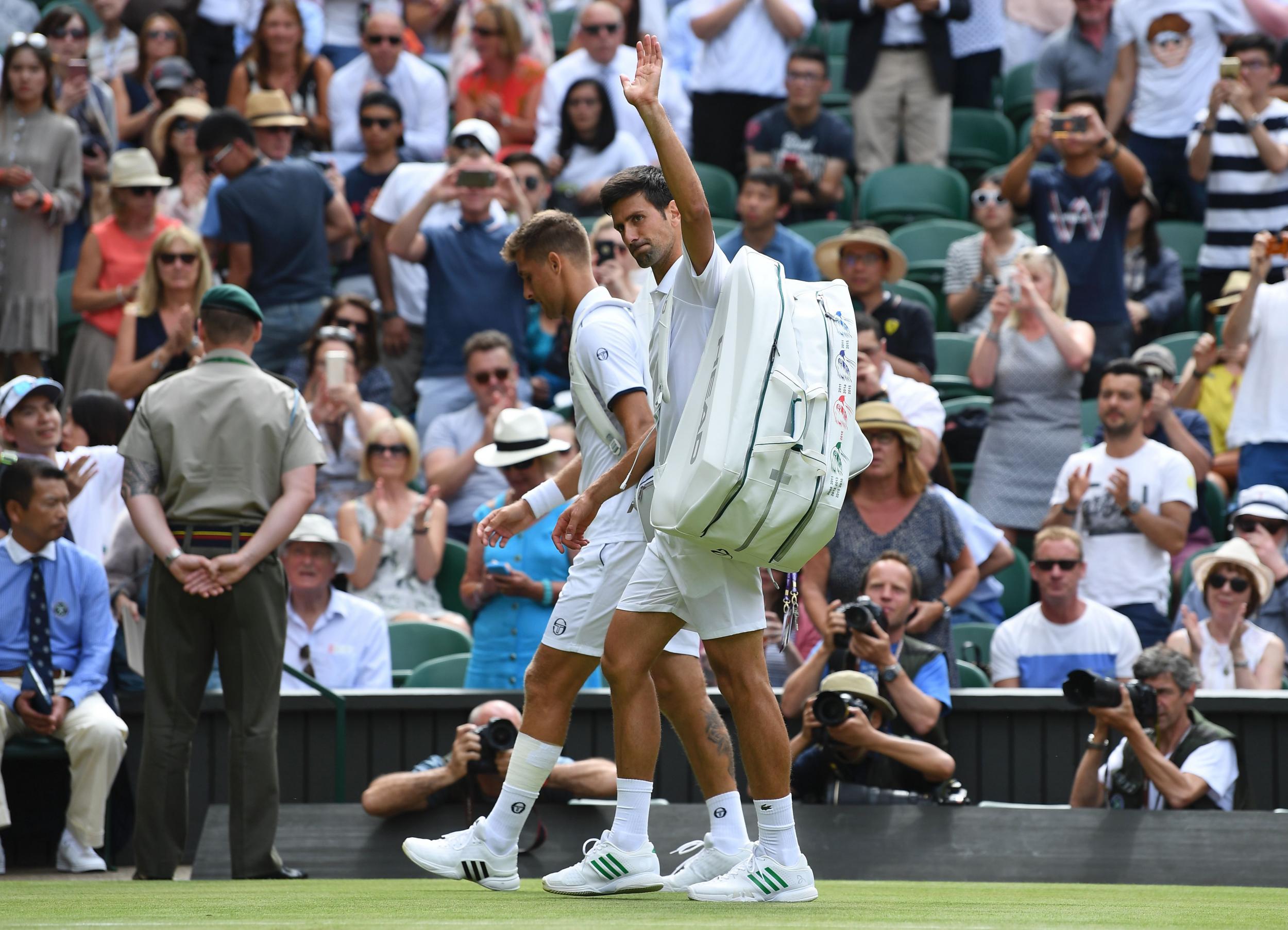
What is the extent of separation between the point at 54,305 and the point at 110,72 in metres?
3.43

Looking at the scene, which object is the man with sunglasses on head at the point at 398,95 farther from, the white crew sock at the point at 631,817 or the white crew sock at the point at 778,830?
the white crew sock at the point at 778,830

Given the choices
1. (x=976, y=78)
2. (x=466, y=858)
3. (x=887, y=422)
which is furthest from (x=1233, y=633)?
(x=976, y=78)

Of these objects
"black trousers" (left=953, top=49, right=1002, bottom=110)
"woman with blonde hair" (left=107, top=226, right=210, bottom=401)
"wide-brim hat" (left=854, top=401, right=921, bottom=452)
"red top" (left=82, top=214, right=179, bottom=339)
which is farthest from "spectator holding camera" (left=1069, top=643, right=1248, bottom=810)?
"black trousers" (left=953, top=49, right=1002, bottom=110)

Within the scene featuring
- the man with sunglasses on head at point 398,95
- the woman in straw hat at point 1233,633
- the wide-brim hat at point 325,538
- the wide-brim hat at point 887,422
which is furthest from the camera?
the man with sunglasses on head at point 398,95

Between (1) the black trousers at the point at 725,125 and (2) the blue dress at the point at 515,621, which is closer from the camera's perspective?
(2) the blue dress at the point at 515,621

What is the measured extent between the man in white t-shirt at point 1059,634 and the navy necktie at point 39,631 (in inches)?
162

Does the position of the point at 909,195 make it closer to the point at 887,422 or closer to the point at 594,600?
the point at 887,422

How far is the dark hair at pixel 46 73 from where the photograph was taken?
37.3 ft

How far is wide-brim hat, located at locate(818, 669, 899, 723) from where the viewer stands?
7.08 metres

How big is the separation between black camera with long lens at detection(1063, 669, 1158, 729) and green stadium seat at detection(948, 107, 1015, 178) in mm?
8002

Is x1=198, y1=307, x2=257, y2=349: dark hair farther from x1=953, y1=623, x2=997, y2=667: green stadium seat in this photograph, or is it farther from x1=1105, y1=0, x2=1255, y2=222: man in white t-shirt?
x1=1105, y1=0, x2=1255, y2=222: man in white t-shirt

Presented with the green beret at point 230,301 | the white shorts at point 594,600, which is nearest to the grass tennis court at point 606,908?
the white shorts at point 594,600

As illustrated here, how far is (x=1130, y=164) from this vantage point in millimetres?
10906

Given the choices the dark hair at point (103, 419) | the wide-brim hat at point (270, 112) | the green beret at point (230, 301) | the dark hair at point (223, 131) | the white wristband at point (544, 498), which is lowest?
the dark hair at point (103, 419)
